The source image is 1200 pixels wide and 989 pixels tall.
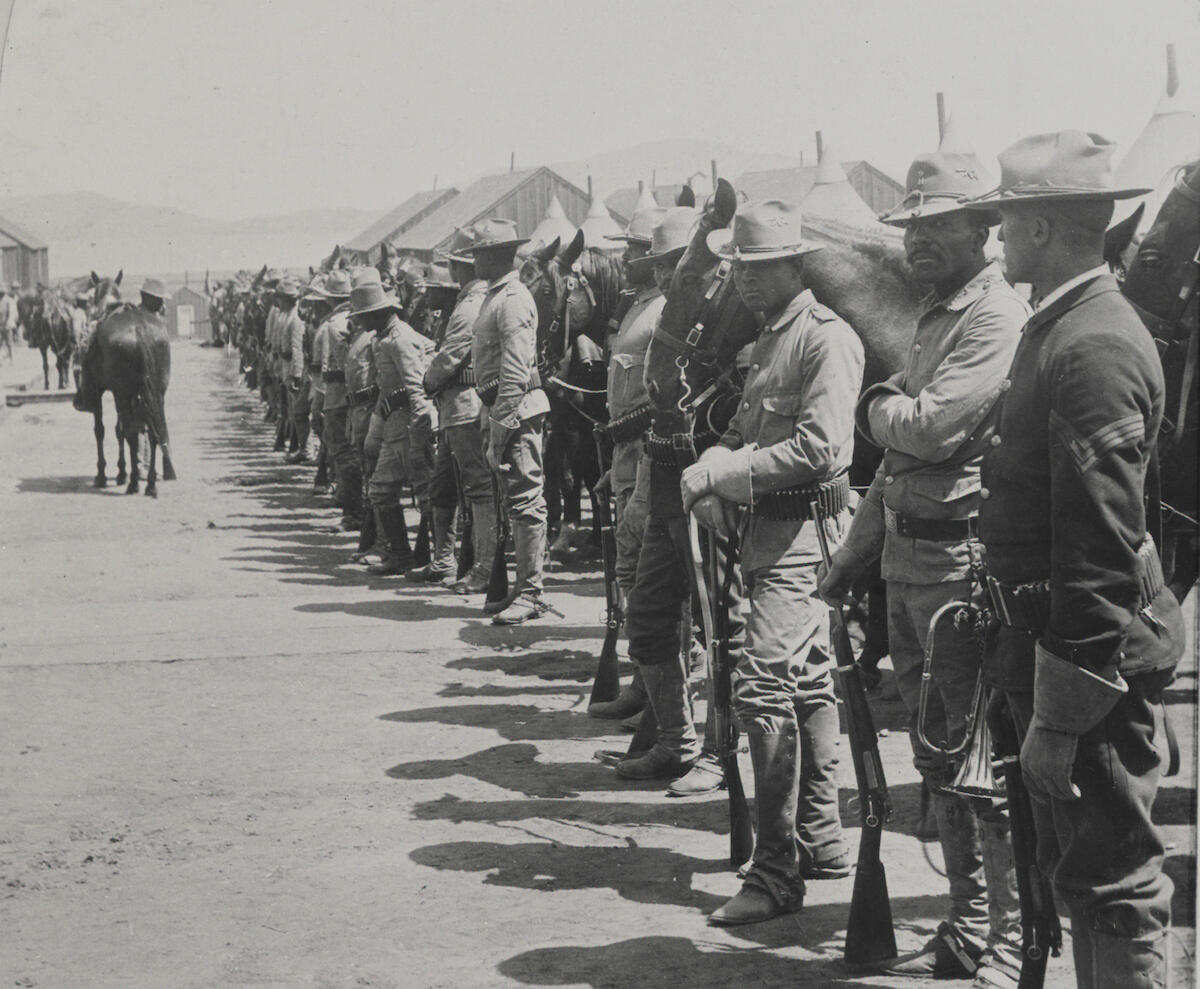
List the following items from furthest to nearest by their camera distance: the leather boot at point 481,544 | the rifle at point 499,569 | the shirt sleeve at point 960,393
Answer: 1. the leather boot at point 481,544
2. the rifle at point 499,569
3. the shirt sleeve at point 960,393

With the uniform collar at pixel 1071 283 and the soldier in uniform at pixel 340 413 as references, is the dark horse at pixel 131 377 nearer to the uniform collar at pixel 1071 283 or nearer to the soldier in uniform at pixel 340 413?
the soldier in uniform at pixel 340 413

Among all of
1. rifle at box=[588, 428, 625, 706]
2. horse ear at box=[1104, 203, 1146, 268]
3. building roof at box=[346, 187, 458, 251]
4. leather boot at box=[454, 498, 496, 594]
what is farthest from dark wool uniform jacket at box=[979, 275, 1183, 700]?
building roof at box=[346, 187, 458, 251]

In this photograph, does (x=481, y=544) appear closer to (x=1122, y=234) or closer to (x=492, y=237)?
(x=492, y=237)

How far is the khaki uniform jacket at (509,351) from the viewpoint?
32.7ft

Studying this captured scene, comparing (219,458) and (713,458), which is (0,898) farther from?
(219,458)

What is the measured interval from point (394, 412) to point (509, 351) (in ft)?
9.79

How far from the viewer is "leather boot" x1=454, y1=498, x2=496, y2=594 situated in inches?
449

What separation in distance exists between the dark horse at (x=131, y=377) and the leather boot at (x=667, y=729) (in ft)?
42.2

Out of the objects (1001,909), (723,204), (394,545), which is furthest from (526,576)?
(1001,909)

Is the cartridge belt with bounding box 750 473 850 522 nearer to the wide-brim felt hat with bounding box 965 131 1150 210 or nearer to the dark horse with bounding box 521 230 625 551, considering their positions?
the wide-brim felt hat with bounding box 965 131 1150 210

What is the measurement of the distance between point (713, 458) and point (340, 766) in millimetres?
2917

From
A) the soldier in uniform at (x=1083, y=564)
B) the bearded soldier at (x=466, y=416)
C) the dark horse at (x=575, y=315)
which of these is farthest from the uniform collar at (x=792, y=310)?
the bearded soldier at (x=466, y=416)

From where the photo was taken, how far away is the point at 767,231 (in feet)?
17.2

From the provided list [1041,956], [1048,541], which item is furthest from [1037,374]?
[1041,956]
